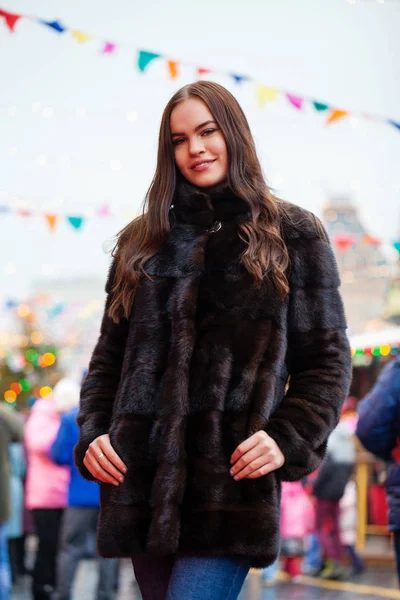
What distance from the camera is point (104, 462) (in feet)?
9.34

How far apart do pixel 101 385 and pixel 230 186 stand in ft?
2.32

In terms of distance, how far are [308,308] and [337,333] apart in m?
0.11

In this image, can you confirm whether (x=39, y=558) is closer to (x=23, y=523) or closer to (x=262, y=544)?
(x=23, y=523)

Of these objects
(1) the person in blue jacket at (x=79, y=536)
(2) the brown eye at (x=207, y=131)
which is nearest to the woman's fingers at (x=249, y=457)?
(2) the brown eye at (x=207, y=131)

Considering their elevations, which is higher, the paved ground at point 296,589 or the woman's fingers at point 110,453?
the woman's fingers at point 110,453

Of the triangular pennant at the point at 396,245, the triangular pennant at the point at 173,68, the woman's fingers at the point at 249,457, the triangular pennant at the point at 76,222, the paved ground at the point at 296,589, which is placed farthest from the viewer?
the triangular pennant at the point at 76,222

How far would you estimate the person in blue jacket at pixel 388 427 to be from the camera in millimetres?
4496

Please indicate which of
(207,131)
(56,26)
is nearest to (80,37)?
(56,26)

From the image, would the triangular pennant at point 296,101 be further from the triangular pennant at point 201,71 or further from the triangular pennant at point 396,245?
the triangular pennant at point 396,245

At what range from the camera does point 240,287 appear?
113 inches

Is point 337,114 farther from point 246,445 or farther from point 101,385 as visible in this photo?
point 246,445

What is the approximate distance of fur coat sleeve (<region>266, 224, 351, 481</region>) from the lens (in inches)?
108

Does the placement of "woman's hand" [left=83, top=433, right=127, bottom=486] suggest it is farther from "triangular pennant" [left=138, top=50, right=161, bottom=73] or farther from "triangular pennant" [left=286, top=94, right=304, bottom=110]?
"triangular pennant" [left=286, top=94, right=304, bottom=110]

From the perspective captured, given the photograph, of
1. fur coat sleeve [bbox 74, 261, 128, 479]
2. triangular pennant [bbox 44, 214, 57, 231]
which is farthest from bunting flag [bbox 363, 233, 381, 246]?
fur coat sleeve [bbox 74, 261, 128, 479]
